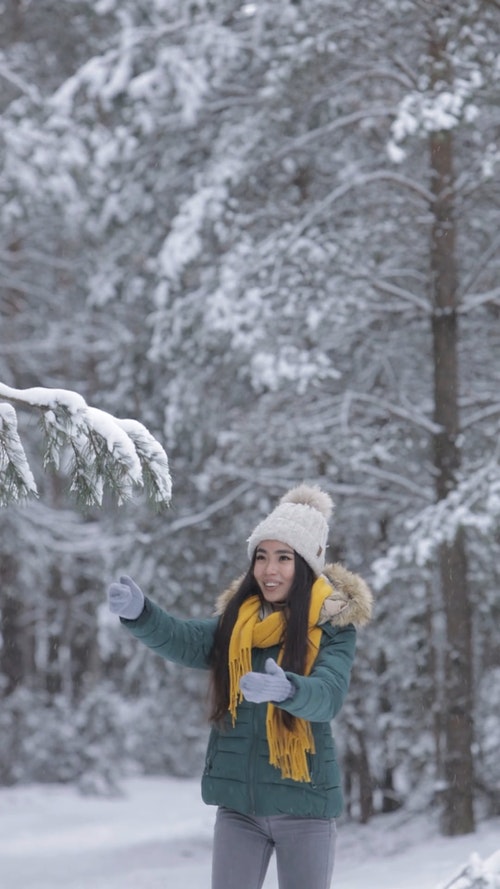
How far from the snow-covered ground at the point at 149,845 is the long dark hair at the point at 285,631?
3.71 metres

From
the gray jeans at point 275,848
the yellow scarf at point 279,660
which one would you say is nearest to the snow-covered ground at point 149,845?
the gray jeans at point 275,848

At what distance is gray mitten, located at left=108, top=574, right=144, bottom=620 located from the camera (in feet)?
11.9

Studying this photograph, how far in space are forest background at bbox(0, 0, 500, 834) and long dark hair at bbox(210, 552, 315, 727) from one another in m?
5.15

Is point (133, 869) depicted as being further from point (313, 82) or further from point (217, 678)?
point (217, 678)

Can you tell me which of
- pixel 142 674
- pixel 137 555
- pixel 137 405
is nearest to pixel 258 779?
pixel 137 555

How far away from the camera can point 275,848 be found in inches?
145

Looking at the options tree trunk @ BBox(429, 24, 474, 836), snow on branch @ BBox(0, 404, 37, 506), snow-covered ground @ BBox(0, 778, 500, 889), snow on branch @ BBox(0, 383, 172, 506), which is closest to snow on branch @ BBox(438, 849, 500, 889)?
snow on branch @ BBox(0, 383, 172, 506)

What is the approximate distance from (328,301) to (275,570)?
263 inches

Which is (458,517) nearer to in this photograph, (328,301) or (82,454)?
(328,301)

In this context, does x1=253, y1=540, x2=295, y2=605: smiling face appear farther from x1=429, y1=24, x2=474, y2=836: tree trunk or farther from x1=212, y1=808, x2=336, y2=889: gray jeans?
x1=429, y1=24, x2=474, y2=836: tree trunk

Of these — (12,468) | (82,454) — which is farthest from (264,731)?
(12,468)

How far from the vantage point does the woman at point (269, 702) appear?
11.8ft

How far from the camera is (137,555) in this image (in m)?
12.5

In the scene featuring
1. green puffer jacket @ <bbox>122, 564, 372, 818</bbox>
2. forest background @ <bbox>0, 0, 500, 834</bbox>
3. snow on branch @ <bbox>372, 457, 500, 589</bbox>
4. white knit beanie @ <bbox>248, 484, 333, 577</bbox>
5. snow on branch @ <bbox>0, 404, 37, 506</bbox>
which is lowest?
green puffer jacket @ <bbox>122, 564, 372, 818</bbox>
